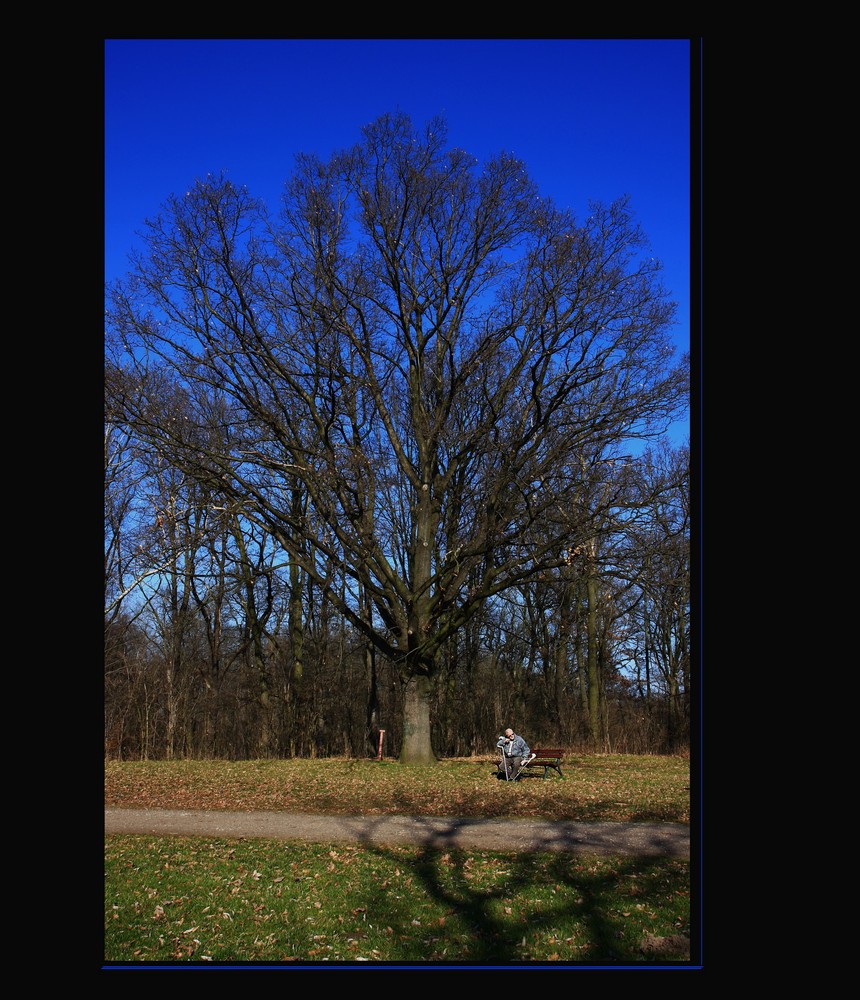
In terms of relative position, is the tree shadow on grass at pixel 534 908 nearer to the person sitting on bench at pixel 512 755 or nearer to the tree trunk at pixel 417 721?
the person sitting on bench at pixel 512 755

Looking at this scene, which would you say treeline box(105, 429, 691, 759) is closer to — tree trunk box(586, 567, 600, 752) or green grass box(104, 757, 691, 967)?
tree trunk box(586, 567, 600, 752)

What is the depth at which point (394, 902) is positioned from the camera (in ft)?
21.6

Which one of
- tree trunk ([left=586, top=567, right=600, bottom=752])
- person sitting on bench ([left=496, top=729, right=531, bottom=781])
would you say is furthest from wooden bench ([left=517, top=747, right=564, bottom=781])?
tree trunk ([left=586, top=567, right=600, bottom=752])

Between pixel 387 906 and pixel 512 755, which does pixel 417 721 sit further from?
pixel 387 906

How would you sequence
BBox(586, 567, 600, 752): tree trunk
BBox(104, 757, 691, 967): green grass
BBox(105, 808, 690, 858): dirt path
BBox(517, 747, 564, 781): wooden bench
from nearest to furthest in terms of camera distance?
BBox(104, 757, 691, 967): green grass < BBox(105, 808, 690, 858): dirt path < BBox(517, 747, 564, 781): wooden bench < BBox(586, 567, 600, 752): tree trunk

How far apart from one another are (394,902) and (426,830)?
369cm

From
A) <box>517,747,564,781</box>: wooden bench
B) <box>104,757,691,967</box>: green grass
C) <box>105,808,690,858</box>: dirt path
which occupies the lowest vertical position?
<box>517,747,564,781</box>: wooden bench

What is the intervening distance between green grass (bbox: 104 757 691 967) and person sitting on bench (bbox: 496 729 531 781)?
10.2ft

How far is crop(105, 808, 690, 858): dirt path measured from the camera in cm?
906

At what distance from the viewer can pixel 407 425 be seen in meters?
21.0

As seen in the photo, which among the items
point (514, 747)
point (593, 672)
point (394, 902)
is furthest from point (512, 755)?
point (593, 672)
